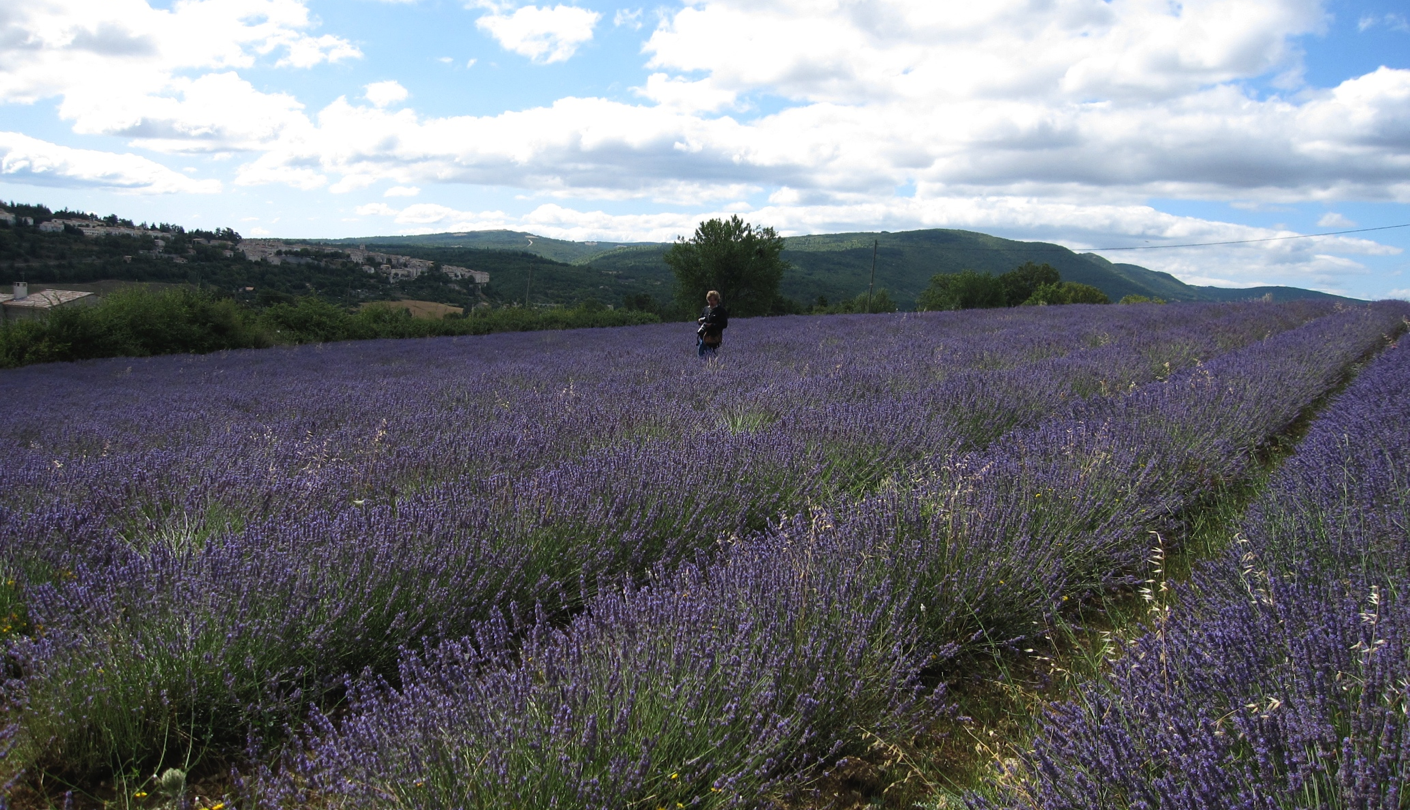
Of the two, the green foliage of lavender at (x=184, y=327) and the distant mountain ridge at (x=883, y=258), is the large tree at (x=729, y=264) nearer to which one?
the green foliage of lavender at (x=184, y=327)

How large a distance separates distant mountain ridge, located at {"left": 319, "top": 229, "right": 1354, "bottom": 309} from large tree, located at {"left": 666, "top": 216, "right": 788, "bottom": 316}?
142 feet

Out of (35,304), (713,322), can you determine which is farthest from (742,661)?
(35,304)

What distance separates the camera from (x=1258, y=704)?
1.22 metres

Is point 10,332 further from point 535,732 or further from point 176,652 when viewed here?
point 535,732

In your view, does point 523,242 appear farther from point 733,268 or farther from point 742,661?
point 742,661

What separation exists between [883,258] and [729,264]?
355ft

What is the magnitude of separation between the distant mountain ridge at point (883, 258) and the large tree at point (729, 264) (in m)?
43.2

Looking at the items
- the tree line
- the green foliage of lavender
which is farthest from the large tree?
the green foliage of lavender

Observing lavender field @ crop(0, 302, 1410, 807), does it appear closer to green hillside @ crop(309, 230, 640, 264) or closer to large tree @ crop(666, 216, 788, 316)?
large tree @ crop(666, 216, 788, 316)

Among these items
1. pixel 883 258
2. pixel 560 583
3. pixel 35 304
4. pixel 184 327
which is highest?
pixel 883 258

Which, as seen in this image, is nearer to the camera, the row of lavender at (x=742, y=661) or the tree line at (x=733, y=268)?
the row of lavender at (x=742, y=661)

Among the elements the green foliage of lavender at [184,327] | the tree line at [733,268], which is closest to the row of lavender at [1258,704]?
the green foliage of lavender at [184,327]

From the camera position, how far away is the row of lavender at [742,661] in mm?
1241

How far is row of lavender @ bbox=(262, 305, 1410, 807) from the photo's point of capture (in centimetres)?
124
